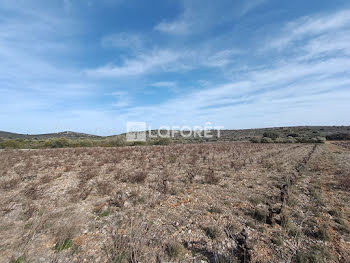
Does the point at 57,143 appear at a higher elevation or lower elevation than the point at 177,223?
higher

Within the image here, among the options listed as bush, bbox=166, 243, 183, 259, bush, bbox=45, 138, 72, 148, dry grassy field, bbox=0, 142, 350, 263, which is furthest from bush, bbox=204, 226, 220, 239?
bush, bbox=45, 138, 72, 148

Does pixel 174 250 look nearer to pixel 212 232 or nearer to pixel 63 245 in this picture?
pixel 212 232

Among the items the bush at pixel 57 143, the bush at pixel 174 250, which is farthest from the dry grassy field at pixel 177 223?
the bush at pixel 57 143

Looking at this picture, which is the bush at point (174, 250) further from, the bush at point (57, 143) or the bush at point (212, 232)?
the bush at point (57, 143)

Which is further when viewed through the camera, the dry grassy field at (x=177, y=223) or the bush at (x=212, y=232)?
the bush at (x=212, y=232)

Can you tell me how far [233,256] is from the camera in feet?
8.75

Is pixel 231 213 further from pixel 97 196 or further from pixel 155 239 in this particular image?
pixel 97 196

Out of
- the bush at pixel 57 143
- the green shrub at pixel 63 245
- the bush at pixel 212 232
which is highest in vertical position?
the bush at pixel 57 143

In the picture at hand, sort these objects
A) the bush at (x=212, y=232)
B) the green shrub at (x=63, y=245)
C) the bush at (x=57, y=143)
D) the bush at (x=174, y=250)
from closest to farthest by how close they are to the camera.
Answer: the bush at (x=174, y=250) → the green shrub at (x=63, y=245) → the bush at (x=212, y=232) → the bush at (x=57, y=143)

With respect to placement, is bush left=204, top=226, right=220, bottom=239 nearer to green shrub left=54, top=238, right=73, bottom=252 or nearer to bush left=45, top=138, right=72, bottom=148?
green shrub left=54, top=238, right=73, bottom=252

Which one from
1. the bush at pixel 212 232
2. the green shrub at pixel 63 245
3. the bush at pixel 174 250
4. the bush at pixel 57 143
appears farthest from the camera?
the bush at pixel 57 143

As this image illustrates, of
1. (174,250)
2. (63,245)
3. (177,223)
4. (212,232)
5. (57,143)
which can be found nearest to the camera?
(174,250)

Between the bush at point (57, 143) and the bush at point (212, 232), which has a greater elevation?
the bush at point (57, 143)

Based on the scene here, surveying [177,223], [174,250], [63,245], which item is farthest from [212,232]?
[63,245]
